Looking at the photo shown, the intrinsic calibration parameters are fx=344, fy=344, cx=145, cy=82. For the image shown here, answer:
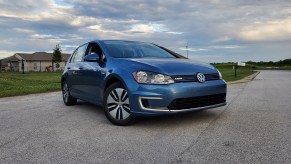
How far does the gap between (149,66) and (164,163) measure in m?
2.16

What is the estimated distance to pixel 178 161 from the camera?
3797 mm

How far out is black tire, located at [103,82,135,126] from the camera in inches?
226

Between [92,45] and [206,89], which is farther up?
[92,45]

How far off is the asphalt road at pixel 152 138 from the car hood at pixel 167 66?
2.93 feet

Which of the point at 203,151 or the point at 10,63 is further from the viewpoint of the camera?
the point at 10,63

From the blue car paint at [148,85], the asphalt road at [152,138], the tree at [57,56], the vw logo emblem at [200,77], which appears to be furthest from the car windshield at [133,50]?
the tree at [57,56]

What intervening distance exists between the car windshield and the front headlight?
1.03 m

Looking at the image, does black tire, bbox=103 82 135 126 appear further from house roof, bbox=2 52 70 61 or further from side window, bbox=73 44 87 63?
house roof, bbox=2 52 70 61

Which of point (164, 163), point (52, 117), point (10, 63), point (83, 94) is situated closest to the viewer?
point (164, 163)

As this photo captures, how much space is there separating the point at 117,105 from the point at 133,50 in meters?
1.44

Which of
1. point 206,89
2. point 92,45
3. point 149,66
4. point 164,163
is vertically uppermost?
point 92,45

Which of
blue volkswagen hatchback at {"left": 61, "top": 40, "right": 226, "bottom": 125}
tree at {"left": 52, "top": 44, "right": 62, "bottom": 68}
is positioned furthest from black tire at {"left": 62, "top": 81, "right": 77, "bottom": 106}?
tree at {"left": 52, "top": 44, "right": 62, "bottom": 68}

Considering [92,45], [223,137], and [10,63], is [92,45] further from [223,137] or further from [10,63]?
[10,63]

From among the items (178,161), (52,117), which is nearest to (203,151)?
(178,161)
